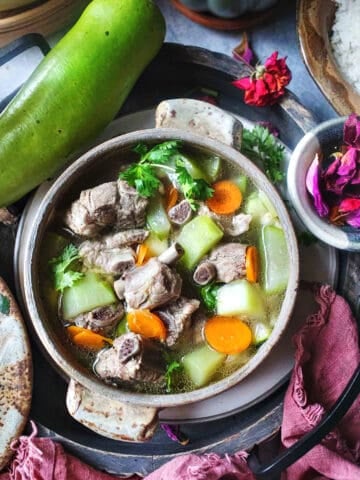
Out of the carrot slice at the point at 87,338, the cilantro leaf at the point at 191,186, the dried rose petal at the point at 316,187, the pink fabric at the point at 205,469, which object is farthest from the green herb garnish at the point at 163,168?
the pink fabric at the point at 205,469

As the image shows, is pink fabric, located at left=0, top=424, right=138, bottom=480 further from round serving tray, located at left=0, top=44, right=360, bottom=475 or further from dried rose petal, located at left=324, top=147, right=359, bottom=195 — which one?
dried rose petal, located at left=324, top=147, right=359, bottom=195

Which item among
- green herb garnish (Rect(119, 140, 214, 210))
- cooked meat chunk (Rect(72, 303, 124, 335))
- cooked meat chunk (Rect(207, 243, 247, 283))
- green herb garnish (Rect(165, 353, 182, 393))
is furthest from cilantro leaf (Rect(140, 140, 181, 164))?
green herb garnish (Rect(165, 353, 182, 393))

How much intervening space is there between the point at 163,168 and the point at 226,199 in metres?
0.15

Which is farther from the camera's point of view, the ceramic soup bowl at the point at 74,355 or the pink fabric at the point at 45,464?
the pink fabric at the point at 45,464

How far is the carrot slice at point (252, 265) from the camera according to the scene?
65.2 inches

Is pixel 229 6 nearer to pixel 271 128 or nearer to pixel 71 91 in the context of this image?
pixel 271 128

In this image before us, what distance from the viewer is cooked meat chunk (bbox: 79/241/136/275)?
1.68 m

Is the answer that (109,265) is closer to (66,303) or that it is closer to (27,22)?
(66,303)

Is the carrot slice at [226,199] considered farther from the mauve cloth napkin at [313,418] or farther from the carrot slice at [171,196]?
the mauve cloth napkin at [313,418]

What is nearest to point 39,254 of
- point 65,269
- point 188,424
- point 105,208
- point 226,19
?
point 65,269

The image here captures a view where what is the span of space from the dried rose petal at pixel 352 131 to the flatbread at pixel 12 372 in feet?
2.70

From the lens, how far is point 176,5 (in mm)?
2021

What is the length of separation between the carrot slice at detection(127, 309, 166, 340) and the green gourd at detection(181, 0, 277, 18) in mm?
764

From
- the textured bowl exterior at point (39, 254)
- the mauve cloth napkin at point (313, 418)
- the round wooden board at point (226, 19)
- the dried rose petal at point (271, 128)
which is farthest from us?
the round wooden board at point (226, 19)
